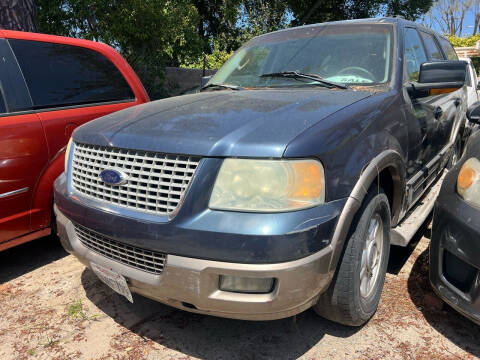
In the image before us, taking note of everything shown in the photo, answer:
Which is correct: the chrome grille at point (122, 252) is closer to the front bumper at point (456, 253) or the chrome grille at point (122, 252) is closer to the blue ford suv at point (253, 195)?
the blue ford suv at point (253, 195)

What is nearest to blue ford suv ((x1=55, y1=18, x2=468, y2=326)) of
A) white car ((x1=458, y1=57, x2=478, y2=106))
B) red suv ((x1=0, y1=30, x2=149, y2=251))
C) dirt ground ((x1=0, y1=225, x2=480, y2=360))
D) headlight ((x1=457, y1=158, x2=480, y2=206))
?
dirt ground ((x1=0, y1=225, x2=480, y2=360))

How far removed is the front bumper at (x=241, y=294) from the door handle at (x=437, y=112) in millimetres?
2171

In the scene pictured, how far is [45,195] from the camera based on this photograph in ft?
10.4

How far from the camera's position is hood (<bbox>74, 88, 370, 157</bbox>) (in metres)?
1.86

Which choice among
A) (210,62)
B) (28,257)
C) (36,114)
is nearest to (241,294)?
(36,114)

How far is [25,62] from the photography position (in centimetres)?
321

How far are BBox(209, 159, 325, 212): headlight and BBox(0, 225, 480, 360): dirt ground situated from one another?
3.20 ft

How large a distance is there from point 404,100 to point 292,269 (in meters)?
1.65

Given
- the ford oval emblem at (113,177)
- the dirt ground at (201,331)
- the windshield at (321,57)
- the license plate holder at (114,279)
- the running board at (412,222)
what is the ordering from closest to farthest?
the ford oval emblem at (113,177) < the license plate holder at (114,279) < the dirt ground at (201,331) < the running board at (412,222) < the windshield at (321,57)

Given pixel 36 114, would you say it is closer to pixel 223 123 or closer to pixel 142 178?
pixel 142 178

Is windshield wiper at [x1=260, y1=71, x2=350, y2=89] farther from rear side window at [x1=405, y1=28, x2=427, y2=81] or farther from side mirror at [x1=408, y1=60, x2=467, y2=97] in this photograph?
rear side window at [x1=405, y1=28, x2=427, y2=81]

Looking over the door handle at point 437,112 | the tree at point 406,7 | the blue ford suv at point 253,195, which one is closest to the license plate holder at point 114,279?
the blue ford suv at point 253,195

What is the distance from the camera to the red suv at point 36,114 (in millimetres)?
2930

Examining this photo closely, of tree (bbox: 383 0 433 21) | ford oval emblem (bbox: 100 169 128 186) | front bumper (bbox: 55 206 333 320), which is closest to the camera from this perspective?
front bumper (bbox: 55 206 333 320)
